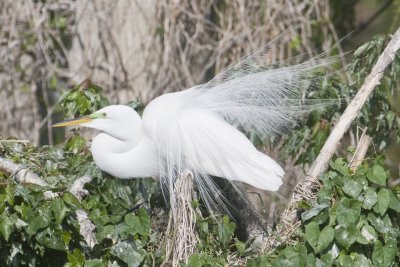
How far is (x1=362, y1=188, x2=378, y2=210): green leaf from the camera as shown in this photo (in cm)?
235

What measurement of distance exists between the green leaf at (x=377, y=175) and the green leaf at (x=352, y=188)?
0.04 meters

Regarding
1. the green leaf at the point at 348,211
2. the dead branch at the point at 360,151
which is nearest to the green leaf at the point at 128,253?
the green leaf at the point at 348,211

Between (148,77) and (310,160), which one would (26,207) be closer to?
(310,160)

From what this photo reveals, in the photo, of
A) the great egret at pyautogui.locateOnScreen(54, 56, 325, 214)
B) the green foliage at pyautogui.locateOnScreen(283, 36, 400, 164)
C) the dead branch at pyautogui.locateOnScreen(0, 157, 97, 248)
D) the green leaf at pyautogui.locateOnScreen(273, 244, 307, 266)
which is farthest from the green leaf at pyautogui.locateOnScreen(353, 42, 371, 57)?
the dead branch at pyautogui.locateOnScreen(0, 157, 97, 248)

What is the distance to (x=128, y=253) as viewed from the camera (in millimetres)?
2432

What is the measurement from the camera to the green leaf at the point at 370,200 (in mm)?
2347

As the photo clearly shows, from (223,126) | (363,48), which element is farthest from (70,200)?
(363,48)

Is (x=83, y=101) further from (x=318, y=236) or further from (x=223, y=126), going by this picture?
(x=318, y=236)

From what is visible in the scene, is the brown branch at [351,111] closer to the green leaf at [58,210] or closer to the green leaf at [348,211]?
the green leaf at [348,211]

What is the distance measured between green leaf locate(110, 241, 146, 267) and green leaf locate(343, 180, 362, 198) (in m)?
0.61

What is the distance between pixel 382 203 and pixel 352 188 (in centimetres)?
9

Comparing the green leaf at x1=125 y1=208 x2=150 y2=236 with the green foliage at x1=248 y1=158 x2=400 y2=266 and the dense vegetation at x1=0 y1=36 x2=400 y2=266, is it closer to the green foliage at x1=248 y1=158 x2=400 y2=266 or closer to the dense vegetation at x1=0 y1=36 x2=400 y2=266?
the dense vegetation at x1=0 y1=36 x2=400 y2=266

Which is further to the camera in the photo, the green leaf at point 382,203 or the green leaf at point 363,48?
the green leaf at point 363,48

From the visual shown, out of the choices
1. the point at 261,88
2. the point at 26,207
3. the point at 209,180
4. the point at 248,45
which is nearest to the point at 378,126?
the point at 261,88
